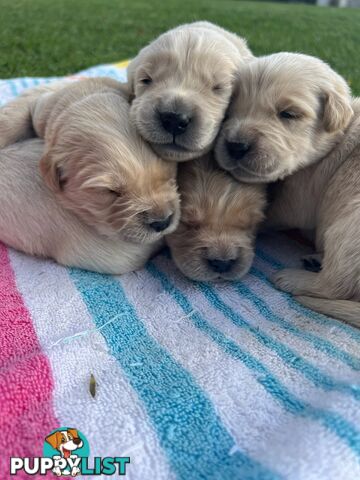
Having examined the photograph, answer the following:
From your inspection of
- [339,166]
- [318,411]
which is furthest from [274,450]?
[339,166]

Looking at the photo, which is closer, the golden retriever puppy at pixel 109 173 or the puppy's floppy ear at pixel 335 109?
the golden retriever puppy at pixel 109 173

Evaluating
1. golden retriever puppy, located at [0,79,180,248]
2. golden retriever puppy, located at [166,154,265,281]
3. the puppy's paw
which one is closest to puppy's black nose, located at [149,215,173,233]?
golden retriever puppy, located at [0,79,180,248]

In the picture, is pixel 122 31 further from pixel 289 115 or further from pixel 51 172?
pixel 51 172

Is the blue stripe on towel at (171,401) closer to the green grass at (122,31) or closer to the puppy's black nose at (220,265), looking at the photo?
the puppy's black nose at (220,265)

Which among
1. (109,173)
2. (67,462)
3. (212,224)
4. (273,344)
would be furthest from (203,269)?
(67,462)

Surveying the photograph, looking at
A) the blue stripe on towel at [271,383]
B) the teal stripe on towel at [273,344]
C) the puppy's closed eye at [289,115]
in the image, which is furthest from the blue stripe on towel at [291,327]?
the puppy's closed eye at [289,115]

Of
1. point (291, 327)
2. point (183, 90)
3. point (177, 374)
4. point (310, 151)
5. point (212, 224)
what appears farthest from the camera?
point (310, 151)

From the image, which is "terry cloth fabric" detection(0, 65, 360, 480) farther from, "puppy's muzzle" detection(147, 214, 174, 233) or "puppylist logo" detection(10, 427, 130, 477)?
"puppy's muzzle" detection(147, 214, 174, 233)
